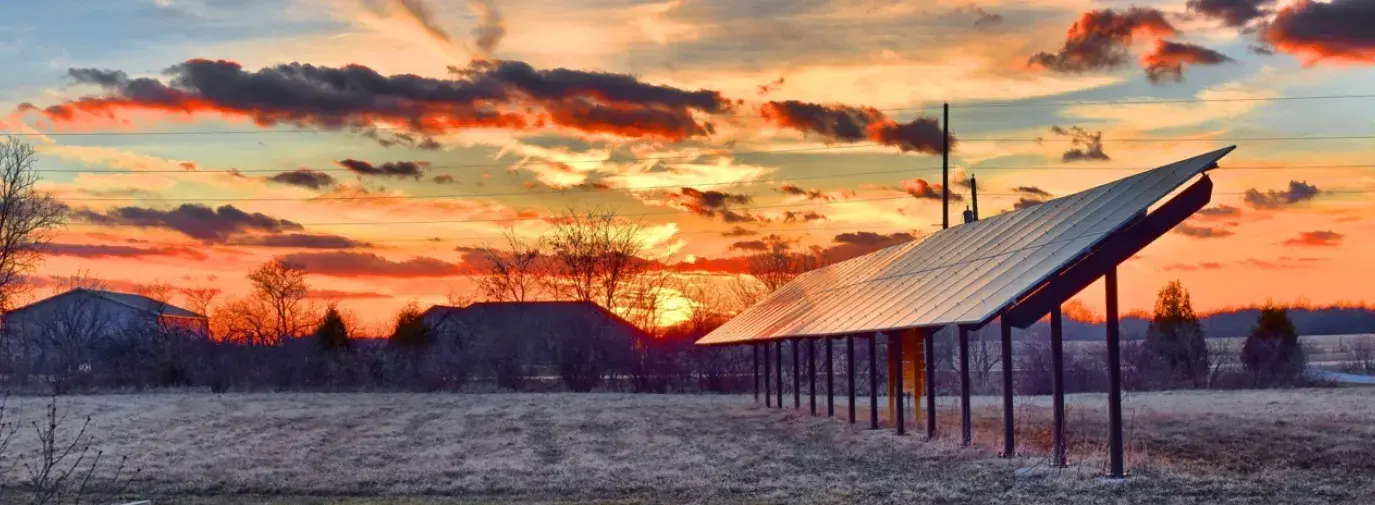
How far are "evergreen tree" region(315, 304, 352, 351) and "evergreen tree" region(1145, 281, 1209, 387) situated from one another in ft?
85.5

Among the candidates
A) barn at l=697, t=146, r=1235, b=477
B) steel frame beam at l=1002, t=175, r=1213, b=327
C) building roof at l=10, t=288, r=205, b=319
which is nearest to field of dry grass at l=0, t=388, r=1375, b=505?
barn at l=697, t=146, r=1235, b=477

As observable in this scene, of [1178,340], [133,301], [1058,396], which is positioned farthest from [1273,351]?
[133,301]

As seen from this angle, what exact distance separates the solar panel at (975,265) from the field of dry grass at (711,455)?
183 centimetres

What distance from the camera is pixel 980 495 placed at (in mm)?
14375

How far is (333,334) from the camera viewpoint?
155 ft

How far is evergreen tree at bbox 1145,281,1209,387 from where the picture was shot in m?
41.7

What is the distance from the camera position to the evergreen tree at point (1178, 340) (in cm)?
4169

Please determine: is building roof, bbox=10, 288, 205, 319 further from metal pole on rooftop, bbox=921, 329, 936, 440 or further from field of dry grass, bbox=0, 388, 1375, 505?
metal pole on rooftop, bbox=921, 329, 936, 440

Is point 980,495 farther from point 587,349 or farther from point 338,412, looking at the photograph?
point 587,349

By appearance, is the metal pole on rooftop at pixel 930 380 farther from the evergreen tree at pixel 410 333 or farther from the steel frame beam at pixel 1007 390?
the evergreen tree at pixel 410 333

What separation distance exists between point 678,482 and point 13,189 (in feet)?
144

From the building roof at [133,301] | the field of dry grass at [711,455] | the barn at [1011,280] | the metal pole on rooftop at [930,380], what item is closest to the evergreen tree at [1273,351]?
the field of dry grass at [711,455]

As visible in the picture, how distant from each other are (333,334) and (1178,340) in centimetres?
2730

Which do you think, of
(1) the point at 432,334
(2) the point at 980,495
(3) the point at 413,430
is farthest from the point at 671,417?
(1) the point at 432,334
